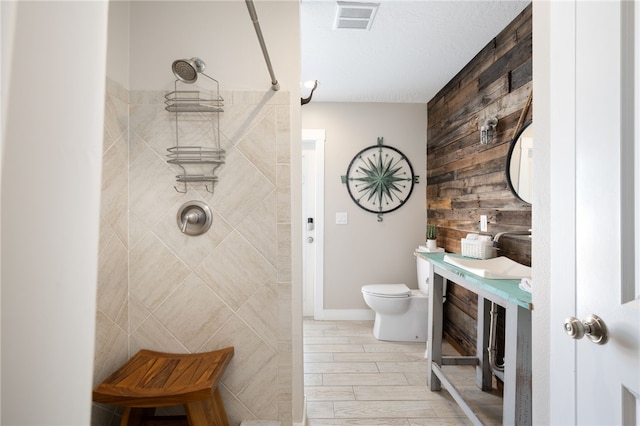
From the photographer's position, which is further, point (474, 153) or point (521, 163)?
point (474, 153)

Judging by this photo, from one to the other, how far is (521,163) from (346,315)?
7.94ft

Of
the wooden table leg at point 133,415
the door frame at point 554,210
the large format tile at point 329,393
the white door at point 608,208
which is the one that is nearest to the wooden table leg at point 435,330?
the large format tile at point 329,393

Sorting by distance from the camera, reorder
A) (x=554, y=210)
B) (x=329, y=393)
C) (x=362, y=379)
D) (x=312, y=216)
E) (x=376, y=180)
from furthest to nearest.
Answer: (x=312, y=216) < (x=376, y=180) < (x=362, y=379) < (x=329, y=393) < (x=554, y=210)

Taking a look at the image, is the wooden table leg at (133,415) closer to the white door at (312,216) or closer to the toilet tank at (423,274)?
the white door at (312,216)

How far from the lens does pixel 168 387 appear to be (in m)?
1.37

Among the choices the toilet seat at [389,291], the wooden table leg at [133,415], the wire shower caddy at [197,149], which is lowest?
the wooden table leg at [133,415]

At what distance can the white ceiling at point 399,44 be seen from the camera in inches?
81.7

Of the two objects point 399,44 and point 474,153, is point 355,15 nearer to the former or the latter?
point 399,44

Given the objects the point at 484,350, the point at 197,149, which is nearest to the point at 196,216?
the point at 197,149

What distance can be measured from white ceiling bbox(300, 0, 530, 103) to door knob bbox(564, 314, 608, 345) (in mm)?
1904

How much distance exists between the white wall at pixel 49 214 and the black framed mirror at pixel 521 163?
225 cm

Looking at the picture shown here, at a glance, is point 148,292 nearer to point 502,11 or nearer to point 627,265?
point 627,265

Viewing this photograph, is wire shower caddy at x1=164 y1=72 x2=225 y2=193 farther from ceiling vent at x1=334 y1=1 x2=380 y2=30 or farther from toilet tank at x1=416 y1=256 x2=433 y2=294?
toilet tank at x1=416 y1=256 x2=433 y2=294

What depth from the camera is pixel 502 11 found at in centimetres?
209
